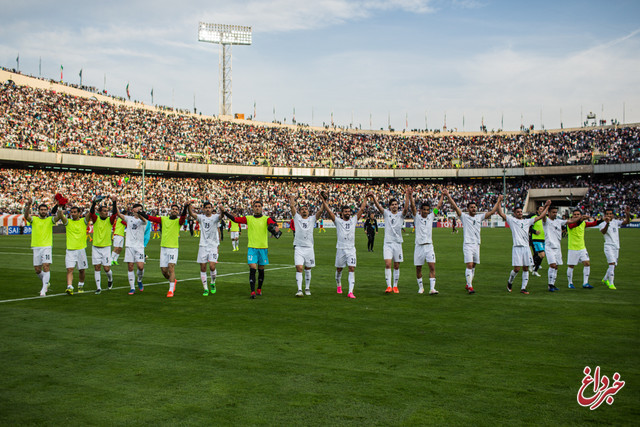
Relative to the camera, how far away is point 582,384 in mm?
5977

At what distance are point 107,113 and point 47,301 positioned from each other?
58.0m

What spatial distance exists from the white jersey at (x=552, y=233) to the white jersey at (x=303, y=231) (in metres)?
7.03

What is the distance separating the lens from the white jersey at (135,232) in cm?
1434

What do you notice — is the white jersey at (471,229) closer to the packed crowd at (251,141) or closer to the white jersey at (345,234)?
the white jersey at (345,234)

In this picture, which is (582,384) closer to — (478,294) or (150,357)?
(150,357)

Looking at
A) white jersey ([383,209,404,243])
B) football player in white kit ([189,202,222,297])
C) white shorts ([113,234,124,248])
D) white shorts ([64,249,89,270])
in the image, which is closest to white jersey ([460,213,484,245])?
white jersey ([383,209,404,243])

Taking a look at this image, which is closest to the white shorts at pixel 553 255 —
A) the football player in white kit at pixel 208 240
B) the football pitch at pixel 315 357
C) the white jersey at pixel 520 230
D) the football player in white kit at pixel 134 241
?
the football pitch at pixel 315 357

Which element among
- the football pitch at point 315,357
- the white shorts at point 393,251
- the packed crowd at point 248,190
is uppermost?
the packed crowd at point 248,190

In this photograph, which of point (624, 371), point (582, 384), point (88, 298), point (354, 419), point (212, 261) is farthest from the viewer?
point (212, 261)

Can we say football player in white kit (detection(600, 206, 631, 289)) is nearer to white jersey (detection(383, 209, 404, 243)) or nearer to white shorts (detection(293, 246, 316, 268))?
white jersey (detection(383, 209, 404, 243))

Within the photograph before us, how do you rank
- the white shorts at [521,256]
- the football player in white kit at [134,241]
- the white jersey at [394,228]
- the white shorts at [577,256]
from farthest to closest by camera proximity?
the white shorts at [577,256], the football player in white kit at [134,241], the white jersey at [394,228], the white shorts at [521,256]

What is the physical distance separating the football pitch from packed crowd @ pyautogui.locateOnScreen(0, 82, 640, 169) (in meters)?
51.1

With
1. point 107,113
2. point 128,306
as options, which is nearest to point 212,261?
point 128,306

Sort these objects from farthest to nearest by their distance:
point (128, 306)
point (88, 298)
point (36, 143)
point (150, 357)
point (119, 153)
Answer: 1. point (119, 153)
2. point (36, 143)
3. point (88, 298)
4. point (128, 306)
5. point (150, 357)
